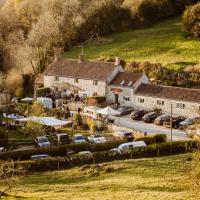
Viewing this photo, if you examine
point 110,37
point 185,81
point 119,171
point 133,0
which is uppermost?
point 133,0

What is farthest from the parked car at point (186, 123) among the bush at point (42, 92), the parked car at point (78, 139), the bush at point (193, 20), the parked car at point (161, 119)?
the bush at point (193, 20)

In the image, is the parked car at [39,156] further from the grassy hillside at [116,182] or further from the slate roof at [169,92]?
the slate roof at [169,92]

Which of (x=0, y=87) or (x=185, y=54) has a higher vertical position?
(x=185, y=54)

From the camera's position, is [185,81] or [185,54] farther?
[185,54]

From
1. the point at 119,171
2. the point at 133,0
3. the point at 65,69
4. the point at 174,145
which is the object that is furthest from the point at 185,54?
the point at 119,171

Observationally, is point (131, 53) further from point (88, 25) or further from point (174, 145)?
point (174, 145)

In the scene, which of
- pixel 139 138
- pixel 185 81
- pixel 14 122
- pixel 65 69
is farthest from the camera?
pixel 65 69
